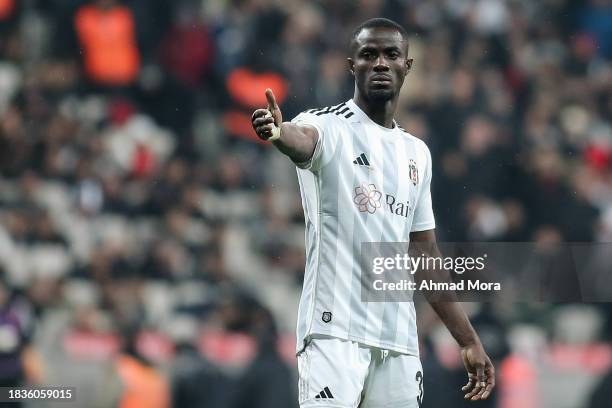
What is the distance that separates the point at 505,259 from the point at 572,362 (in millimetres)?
1063

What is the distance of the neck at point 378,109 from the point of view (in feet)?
A: 16.0

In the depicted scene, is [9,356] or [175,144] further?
[175,144]

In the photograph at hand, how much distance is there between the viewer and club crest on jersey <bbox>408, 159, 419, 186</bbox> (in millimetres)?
4934

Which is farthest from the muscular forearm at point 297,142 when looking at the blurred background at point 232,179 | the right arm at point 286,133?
the blurred background at point 232,179

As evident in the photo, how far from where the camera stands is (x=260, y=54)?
36.9 feet

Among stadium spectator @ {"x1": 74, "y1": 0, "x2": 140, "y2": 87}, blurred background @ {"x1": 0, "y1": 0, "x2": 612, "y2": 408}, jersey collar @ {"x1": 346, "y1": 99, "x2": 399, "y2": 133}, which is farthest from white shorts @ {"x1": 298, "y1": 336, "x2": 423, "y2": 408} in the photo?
stadium spectator @ {"x1": 74, "y1": 0, "x2": 140, "y2": 87}

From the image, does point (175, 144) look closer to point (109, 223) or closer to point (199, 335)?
point (109, 223)

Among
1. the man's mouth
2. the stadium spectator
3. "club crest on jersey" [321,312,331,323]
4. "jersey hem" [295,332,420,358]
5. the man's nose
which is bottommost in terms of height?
"jersey hem" [295,332,420,358]

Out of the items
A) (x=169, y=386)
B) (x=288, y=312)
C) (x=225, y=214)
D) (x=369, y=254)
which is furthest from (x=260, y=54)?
(x=369, y=254)

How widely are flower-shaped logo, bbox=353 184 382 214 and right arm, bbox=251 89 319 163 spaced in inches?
11.5

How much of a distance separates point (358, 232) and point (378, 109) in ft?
1.73

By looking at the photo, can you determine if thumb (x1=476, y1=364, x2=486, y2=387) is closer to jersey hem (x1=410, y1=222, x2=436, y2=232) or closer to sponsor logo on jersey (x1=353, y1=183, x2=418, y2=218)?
jersey hem (x1=410, y1=222, x2=436, y2=232)

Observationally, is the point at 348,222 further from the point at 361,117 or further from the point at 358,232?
the point at 361,117

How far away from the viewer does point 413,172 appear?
4.95 meters
